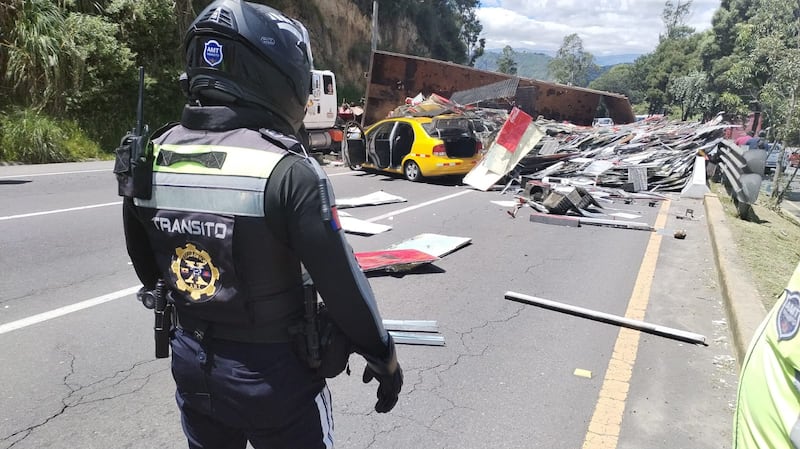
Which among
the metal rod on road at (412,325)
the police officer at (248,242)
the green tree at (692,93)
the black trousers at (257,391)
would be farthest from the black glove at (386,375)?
the green tree at (692,93)

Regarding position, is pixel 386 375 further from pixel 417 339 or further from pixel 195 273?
pixel 417 339

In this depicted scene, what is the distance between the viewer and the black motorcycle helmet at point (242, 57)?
1.61m

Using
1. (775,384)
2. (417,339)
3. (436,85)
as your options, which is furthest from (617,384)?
(436,85)

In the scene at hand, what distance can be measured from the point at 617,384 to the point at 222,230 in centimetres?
307

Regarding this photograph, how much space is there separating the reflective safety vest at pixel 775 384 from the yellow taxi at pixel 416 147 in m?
11.2

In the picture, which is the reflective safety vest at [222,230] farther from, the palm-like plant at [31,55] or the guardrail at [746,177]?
the palm-like plant at [31,55]

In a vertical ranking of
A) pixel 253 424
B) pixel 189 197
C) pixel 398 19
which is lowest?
pixel 253 424

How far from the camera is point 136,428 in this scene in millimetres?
2975

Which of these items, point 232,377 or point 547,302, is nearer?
point 232,377

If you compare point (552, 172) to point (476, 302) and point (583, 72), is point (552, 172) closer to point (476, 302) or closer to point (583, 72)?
point (476, 302)

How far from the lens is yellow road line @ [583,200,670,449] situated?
308 centimetres

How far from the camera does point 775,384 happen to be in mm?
1450

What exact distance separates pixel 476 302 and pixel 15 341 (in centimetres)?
Answer: 366

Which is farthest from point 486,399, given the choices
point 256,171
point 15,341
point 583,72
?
point 583,72
